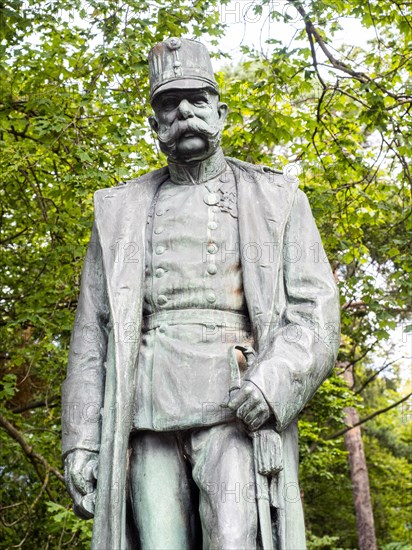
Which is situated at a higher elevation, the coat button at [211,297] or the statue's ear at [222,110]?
the statue's ear at [222,110]

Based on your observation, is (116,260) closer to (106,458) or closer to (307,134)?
(106,458)

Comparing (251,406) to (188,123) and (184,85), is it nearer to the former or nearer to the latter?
(188,123)

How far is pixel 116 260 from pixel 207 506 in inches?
48.4

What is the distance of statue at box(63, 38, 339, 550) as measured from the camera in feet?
14.1

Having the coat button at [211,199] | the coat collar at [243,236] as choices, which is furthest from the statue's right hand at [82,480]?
the coat button at [211,199]

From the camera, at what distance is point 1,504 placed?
13992mm

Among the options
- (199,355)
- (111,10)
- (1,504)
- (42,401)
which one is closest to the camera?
(199,355)

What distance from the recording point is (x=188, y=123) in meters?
4.86

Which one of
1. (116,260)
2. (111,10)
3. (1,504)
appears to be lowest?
(116,260)

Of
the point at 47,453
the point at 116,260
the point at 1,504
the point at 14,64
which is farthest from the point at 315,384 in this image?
the point at 1,504

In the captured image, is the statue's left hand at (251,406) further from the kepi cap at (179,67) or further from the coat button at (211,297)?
the kepi cap at (179,67)

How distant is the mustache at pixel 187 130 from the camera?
192 inches

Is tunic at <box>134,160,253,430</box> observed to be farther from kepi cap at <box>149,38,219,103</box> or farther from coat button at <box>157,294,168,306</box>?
kepi cap at <box>149,38,219,103</box>

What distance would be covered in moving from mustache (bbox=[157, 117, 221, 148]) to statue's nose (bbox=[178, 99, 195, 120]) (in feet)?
0.06
